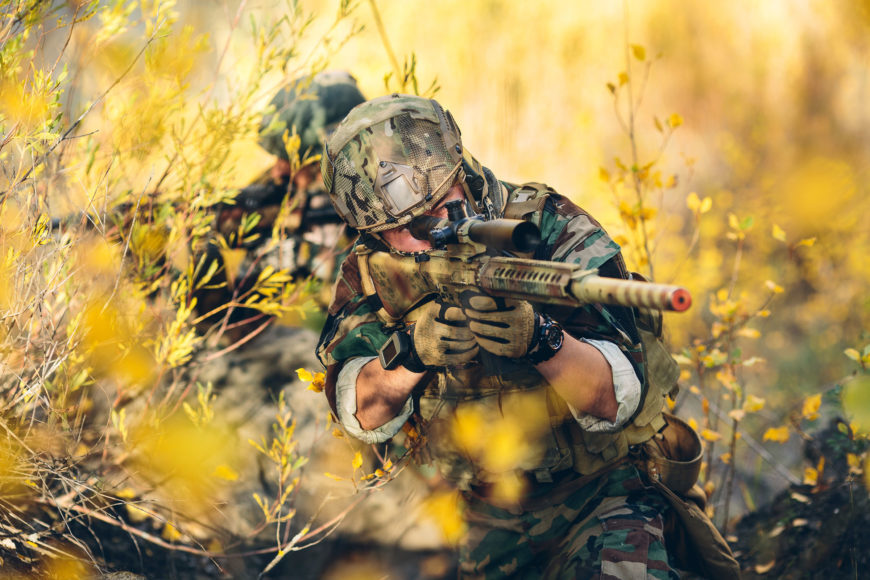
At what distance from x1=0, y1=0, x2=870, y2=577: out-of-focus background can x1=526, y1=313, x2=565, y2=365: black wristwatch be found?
3.31 feet

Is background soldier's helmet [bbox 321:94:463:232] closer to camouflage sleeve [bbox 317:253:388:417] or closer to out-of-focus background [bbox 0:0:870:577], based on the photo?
camouflage sleeve [bbox 317:253:388:417]

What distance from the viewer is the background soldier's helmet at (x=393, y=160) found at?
1987mm

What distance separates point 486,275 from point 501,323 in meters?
0.13

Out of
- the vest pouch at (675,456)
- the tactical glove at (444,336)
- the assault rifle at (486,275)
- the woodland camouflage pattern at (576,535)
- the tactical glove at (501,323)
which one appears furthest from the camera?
the vest pouch at (675,456)

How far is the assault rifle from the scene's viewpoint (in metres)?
1.28

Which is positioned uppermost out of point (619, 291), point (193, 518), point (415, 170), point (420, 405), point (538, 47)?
point (538, 47)

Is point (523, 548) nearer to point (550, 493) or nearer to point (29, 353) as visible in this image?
point (550, 493)

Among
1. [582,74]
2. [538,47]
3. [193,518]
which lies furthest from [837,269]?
[193,518]

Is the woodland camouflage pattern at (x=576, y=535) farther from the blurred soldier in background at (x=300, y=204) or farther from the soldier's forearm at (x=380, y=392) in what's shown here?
the blurred soldier in background at (x=300, y=204)

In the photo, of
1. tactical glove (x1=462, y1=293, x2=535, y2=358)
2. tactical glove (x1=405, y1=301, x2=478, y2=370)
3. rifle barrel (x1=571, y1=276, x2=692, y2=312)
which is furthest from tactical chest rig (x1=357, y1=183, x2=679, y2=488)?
rifle barrel (x1=571, y1=276, x2=692, y2=312)

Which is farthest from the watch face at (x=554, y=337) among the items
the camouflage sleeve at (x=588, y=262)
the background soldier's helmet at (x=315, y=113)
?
the background soldier's helmet at (x=315, y=113)

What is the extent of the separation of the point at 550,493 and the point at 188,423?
6.00 ft

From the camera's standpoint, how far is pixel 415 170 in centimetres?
200

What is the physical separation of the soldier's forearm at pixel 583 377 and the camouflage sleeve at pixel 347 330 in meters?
0.65
